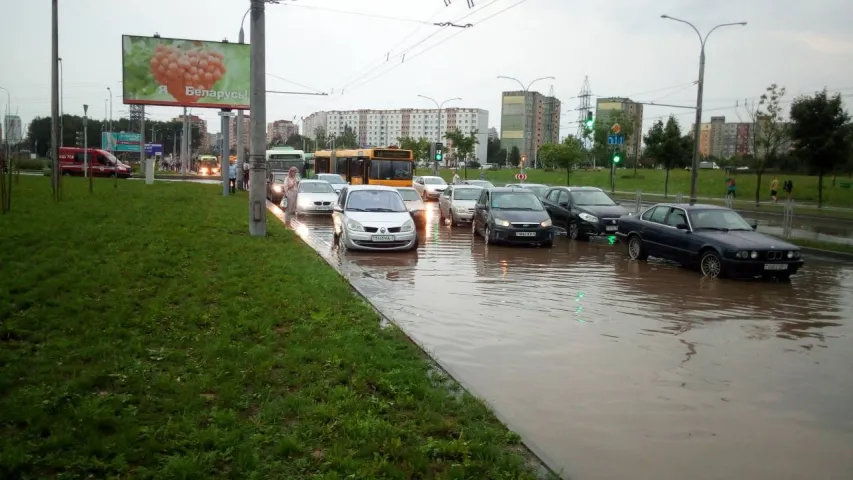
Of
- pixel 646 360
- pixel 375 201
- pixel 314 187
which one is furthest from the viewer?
pixel 314 187

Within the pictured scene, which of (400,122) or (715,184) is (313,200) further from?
(400,122)

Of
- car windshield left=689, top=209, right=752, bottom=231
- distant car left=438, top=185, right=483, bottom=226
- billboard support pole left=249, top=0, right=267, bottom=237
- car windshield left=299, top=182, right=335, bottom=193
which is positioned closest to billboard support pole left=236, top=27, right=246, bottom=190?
car windshield left=299, top=182, right=335, bottom=193

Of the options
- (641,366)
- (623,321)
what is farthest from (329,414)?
(623,321)

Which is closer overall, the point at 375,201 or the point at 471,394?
the point at 471,394

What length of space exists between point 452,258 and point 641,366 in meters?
8.54

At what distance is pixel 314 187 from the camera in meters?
25.9

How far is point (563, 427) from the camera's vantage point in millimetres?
5055

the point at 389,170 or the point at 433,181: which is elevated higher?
the point at 389,170

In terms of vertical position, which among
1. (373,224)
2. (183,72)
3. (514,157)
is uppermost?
(514,157)

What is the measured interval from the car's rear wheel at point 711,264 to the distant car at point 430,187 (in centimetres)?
2598

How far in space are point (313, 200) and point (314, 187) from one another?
3.03 feet

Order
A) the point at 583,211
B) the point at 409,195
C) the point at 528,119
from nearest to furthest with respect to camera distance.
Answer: the point at 583,211
the point at 409,195
the point at 528,119

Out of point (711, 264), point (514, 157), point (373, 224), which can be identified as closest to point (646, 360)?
point (711, 264)

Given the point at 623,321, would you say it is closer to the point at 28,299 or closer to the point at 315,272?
the point at 315,272
